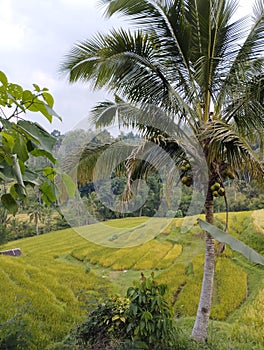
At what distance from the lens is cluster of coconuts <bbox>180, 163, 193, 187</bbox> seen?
2.31 m

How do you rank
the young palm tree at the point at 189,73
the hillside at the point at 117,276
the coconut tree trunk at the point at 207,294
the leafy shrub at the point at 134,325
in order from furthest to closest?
the hillside at the point at 117,276, the coconut tree trunk at the point at 207,294, the young palm tree at the point at 189,73, the leafy shrub at the point at 134,325

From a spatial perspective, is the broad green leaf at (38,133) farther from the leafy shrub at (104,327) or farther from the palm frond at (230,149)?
the leafy shrub at (104,327)

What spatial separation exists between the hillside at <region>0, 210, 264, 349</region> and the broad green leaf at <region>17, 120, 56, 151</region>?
7.43 ft

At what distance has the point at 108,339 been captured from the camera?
79.8 inches

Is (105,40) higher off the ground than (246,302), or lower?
higher

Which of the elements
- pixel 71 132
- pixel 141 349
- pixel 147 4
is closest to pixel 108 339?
pixel 141 349

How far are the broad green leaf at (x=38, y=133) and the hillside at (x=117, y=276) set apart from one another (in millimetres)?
2266

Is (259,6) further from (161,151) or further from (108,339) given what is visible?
(108,339)

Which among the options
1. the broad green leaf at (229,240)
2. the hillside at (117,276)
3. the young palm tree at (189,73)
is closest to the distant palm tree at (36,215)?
the hillside at (117,276)

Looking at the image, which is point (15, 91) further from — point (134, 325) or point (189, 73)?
point (189, 73)

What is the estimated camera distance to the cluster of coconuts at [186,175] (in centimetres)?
231

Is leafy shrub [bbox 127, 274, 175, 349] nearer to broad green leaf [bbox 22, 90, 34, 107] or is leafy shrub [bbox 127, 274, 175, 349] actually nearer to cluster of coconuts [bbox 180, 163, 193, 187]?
cluster of coconuts [bbox 180, 163, 193, 187]

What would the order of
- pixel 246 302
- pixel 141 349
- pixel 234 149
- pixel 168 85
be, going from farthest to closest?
pixel 246 302
pixel 168 85
pixel 234 149
pixel 141 349

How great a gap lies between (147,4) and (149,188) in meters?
1.39
